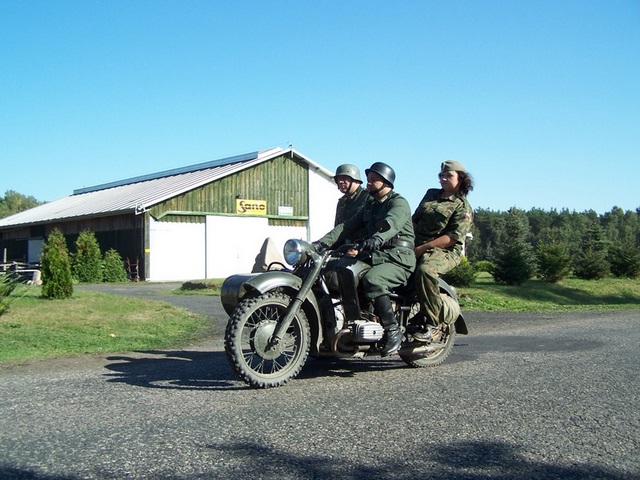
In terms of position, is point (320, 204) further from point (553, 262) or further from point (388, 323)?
point (388, 323)

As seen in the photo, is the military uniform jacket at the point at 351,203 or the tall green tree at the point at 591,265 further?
the tall green tree at the point at 591,265

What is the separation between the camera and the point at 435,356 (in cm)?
743

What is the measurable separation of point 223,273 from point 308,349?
29.6 metres

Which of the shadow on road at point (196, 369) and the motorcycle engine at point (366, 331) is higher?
the motorcycle engine at point (366, 331)

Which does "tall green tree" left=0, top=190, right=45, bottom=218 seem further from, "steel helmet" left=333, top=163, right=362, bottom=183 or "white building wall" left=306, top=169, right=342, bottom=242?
"steel helmet" left=333, top=163, right=362, bottom=183

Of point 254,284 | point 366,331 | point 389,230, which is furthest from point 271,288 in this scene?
point 389,230

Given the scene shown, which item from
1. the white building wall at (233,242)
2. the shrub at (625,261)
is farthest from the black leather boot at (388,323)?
the white building wall at (233,242)

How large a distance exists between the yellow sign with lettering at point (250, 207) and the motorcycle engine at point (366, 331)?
3067 cm

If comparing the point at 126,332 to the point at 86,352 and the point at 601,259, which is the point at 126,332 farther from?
the point at 601,259

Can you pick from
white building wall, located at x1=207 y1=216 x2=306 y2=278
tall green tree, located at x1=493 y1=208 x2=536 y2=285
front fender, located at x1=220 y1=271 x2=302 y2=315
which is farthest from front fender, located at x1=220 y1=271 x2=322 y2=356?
white building wall, located at x1=207 y1=216 x2=306 y2=278

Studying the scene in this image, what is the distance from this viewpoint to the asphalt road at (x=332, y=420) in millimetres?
3836

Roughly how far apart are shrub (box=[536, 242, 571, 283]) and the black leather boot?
65.8ft

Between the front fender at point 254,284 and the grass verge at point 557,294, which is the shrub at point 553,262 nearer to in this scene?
the grass verge at point 557,294

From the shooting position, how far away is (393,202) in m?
6.96
